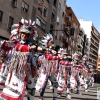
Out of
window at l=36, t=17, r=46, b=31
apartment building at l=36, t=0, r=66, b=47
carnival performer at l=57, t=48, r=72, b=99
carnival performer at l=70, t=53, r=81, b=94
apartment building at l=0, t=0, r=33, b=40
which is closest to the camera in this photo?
carnival performer at l=57, t=48, r=72, b=99

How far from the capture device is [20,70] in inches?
229

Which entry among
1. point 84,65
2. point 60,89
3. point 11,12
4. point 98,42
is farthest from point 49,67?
point 98,42

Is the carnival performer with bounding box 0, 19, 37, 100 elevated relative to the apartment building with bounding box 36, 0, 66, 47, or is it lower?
lower

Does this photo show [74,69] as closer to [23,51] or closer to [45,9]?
[23,51]

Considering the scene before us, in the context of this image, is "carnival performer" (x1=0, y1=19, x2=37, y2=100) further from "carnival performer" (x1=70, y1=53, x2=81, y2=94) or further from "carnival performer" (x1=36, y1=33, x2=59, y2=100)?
"carnival performer" (x1=70, y1=53, x2=81, y2=94)

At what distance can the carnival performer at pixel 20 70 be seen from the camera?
5.70m

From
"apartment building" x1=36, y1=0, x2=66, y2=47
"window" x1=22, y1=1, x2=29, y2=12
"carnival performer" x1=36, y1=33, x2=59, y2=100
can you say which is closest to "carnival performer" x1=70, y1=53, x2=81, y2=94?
"carnival performer" x1=36, y1=33, x2=59, y2=100

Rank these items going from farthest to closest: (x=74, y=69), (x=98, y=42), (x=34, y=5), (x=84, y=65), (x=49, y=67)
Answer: (x=98, y=42), (x=34, y=5), (x=84, y=65), (x=74, y=69), (x=49, y=67)

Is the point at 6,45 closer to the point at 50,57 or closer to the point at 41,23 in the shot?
the point at 50,57

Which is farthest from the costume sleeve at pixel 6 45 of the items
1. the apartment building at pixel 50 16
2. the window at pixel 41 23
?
the window at pixel 41 23

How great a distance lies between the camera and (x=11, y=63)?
5.91 metres

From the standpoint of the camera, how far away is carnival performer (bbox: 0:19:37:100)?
18.7ft

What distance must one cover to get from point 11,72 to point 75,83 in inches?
285

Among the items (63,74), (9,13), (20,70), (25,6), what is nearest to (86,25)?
(25,6)
